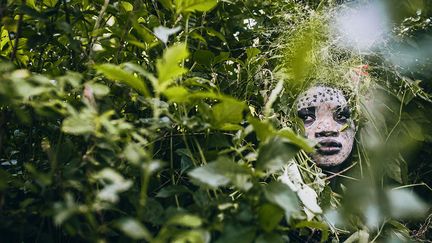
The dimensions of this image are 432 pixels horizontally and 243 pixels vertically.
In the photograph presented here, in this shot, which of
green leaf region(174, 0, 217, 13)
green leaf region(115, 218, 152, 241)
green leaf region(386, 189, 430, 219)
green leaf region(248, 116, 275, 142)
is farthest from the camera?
green leaf region(386, 189, 430, 219)

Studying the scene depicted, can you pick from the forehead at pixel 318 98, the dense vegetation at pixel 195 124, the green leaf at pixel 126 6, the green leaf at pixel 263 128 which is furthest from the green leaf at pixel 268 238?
the forehead at pixel 318 98

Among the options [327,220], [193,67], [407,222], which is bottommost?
[407,222]

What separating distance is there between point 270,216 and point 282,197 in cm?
3

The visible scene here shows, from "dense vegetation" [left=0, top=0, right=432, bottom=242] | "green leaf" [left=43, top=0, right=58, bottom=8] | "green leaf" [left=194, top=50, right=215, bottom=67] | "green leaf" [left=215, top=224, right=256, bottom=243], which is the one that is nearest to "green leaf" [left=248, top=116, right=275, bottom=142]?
"dense vegetation" [left=0, top=0, right=432, bottom=242]

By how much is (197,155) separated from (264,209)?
0.21m

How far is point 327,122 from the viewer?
100 cm

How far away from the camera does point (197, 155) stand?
0.65m

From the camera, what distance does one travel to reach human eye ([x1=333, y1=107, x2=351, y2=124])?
1010 millimetres

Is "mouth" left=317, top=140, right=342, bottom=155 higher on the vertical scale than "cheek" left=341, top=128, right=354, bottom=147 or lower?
lower

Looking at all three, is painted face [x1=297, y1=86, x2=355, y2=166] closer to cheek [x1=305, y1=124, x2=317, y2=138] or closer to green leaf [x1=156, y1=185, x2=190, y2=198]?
cheek [x1=305, y1=124, x2=317, y2=138]

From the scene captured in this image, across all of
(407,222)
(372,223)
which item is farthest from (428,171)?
(372,223)

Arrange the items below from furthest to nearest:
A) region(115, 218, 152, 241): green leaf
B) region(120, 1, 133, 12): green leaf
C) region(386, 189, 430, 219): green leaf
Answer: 1. region(386, 189, 430, 219): green leaf
2. region(120, 1, 133, 12): green leaf
3. region(115, 218, 152, 241): green leaf

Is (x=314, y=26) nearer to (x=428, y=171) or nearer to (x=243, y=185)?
(x=428, y=171)

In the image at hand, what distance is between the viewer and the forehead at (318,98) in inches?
39.5
